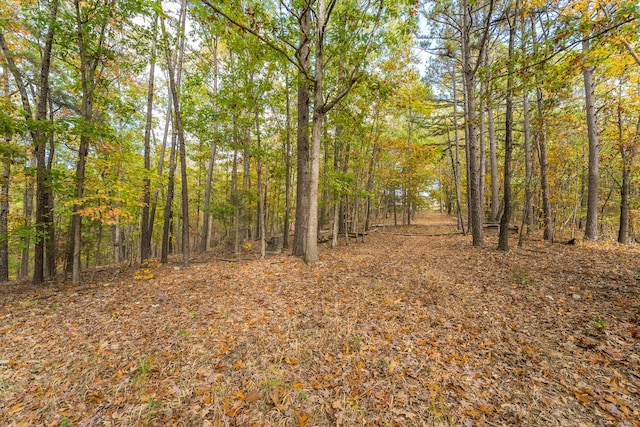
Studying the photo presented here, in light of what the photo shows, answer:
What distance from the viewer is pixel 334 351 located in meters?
3.79

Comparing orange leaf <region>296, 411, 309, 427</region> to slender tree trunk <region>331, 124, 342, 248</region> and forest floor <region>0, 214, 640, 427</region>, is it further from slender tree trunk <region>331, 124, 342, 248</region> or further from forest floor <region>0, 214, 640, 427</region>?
slender tree trunk <region>331, 124, 342, 248</region>

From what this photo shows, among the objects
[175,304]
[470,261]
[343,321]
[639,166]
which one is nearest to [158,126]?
[175,304]

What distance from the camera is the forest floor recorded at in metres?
2.75

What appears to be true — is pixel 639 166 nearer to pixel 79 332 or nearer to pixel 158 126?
pixel 79 332

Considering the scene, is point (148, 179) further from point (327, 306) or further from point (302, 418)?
point (302, 418)

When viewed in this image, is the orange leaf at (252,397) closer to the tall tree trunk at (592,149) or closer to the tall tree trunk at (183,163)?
the tall tree trunk at (183,163)

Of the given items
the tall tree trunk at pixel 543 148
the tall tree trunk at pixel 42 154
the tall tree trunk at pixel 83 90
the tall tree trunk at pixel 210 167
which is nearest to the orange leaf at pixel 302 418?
the tall tree trunk at pixel 83 90

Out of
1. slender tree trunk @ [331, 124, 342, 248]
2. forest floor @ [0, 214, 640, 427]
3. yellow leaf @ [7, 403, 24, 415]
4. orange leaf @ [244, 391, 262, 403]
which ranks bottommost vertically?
yellow leaf @ [7, 403, 24, 415]

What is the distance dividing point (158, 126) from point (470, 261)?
19.3m

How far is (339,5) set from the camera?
840 centimetres

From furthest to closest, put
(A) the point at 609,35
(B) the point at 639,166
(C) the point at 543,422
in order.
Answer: (B) the point at 639,166, (A) the point at 609,35, (C) the point at 543,422

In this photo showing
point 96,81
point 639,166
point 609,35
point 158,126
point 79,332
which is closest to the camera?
point 79,332

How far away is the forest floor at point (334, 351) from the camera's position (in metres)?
2.75

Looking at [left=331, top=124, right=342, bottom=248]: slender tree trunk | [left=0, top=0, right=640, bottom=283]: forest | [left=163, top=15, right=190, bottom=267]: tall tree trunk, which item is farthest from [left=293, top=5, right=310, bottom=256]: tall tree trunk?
[left=163, top=15, right=190, bottom=267]: tall tree trunk
